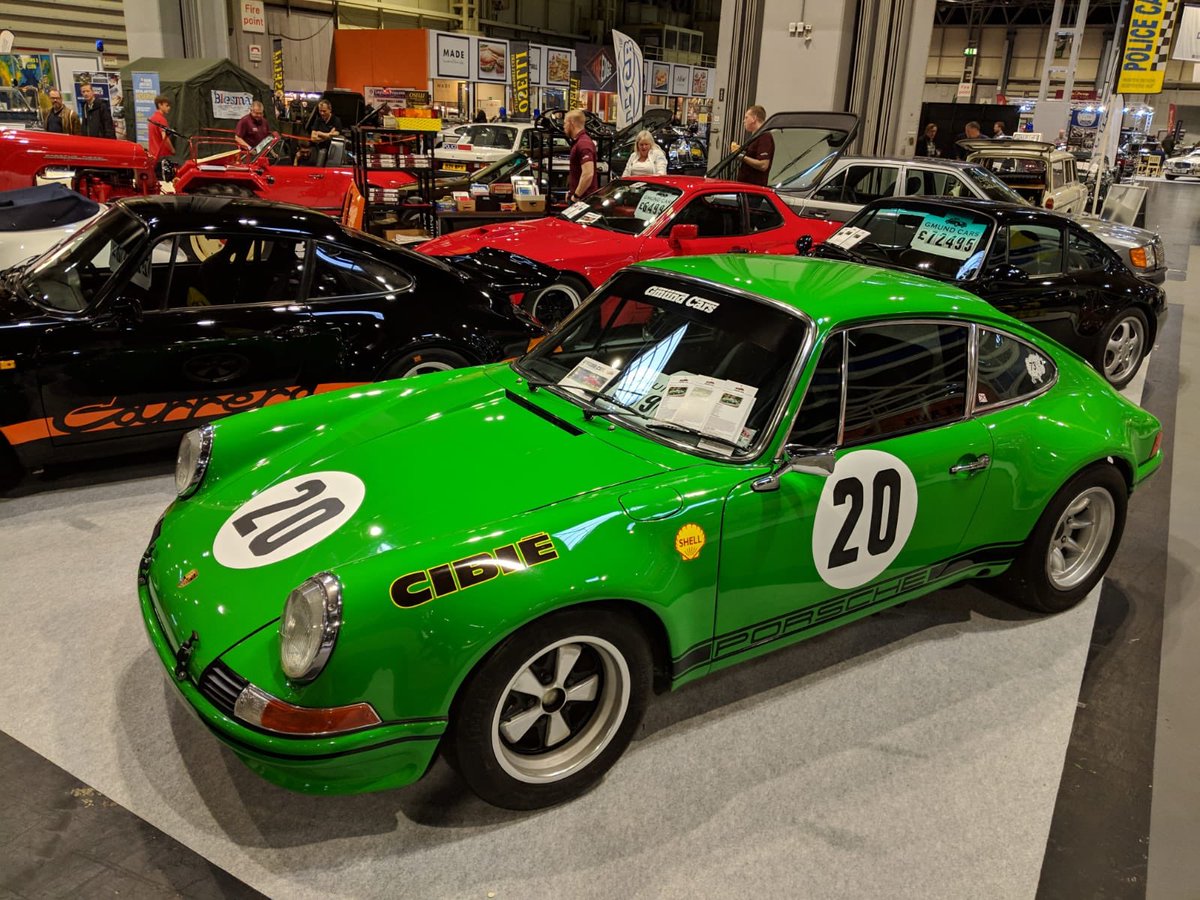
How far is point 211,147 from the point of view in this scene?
16.3 meters

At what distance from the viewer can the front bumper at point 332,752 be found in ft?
7.10

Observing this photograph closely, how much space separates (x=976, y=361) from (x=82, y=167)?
33.8ft

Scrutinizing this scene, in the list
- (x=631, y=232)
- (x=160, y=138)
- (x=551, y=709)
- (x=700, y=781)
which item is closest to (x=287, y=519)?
(x=551, y=709)

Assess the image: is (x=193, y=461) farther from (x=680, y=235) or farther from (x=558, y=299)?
(x=680, y=235)

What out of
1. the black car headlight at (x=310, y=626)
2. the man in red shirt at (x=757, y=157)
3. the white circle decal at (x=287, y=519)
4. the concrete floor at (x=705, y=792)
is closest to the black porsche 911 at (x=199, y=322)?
the concrete floor at (x=705, y=792)

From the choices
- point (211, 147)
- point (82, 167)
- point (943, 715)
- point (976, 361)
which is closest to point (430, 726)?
point (943, 715)

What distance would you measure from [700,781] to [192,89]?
18.4m

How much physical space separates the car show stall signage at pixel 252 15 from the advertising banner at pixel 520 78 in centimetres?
730

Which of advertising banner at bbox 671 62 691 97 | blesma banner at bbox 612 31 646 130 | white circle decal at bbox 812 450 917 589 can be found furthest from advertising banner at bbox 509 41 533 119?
white circle decal at bbox 812 450 917 589

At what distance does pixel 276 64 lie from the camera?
24719 millimetres

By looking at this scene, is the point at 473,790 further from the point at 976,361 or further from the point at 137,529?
the point at 137,529

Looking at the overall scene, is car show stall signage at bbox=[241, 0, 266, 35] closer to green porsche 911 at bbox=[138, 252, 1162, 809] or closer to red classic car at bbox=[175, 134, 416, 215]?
red classic car at bbox=[175, 134, 416, 215]

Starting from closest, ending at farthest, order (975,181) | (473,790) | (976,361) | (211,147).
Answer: (473,790) < (976,361) < (975,181) < (211,147)

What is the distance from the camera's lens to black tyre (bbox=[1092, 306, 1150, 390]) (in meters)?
6.90
